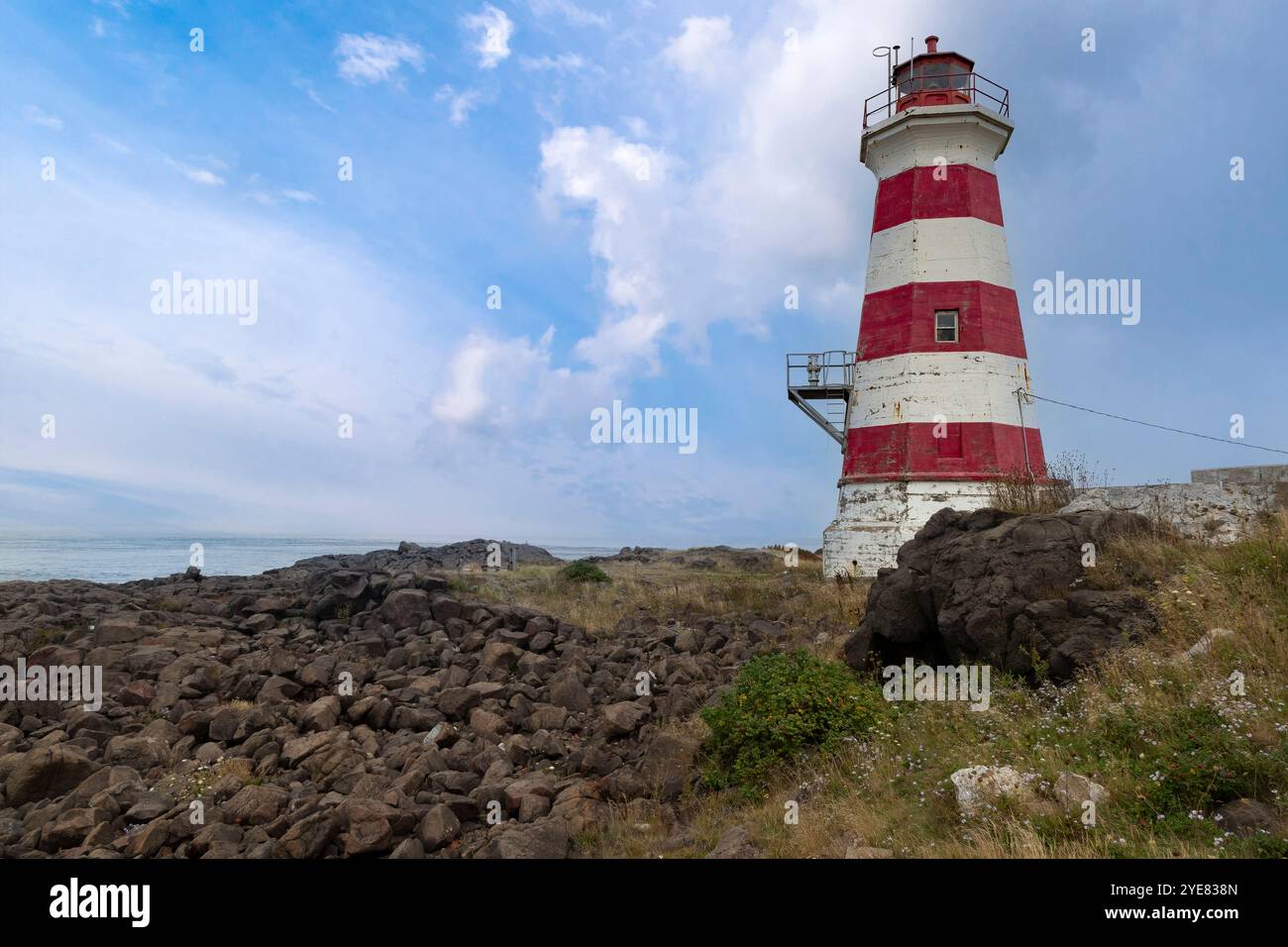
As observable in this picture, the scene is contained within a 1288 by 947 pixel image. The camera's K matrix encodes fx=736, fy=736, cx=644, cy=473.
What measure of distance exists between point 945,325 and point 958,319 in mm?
321

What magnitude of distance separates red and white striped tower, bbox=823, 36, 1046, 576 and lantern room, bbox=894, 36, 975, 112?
3cm

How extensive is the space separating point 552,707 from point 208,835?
15.3ft

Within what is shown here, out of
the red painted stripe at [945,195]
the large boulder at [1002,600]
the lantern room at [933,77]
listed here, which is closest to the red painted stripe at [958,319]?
→ the red painted stripe at [945,195]

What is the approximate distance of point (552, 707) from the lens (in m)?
10.8

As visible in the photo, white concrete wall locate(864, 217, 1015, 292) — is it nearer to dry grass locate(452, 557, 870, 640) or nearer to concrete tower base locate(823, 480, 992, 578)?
concrete tower base locate(823, 480, 992, 578)

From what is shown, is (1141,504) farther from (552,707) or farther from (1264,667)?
(552,707)

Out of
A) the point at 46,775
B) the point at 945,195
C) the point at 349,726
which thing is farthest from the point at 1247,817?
the point at 945,195

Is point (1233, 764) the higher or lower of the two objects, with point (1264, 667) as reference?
lower

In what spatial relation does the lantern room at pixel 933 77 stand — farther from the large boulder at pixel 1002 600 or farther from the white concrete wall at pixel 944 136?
the large boulder at pixel 1002 600

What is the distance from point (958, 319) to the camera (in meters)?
18.2

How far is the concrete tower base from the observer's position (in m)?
17.9
